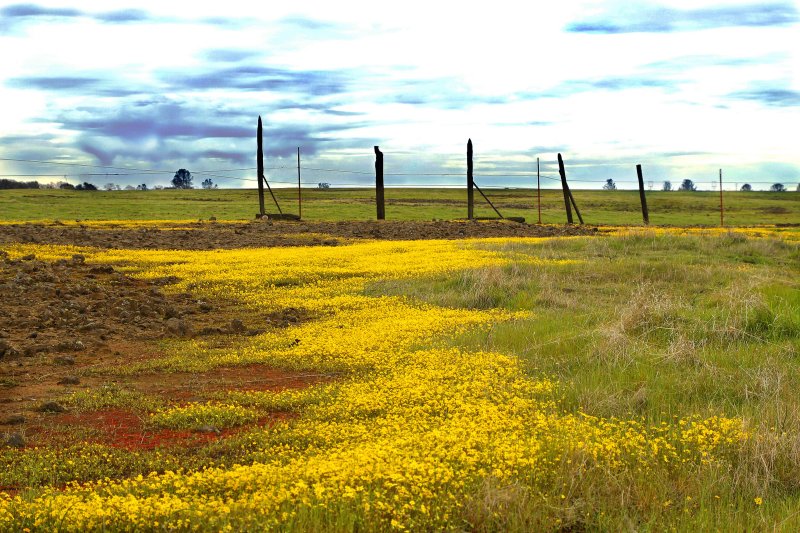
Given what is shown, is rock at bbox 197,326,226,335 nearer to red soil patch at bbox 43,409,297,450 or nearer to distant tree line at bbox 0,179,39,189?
red soil patch at bbox 43,409,297,450

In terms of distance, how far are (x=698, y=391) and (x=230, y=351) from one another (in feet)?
20.6

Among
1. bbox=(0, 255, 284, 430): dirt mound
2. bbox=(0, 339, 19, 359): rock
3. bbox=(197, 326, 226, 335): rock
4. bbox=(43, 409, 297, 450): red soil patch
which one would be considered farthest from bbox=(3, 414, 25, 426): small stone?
bbox=(197, 326, 226, 335): rock

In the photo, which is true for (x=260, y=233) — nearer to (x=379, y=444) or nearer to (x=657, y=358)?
(x=657, y=358)

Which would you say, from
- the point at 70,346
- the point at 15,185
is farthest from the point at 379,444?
the point at 15,185

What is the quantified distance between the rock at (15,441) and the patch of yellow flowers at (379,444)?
1290mm

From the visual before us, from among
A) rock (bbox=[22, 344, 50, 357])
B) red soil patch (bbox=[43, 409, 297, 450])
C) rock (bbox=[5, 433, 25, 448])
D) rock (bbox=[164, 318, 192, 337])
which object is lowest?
red soil patch (bbox=[43, 409, 297, 450])

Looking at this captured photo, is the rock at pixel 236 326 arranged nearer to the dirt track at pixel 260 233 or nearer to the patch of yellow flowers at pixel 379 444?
the patch of yellow flowers at pixel 379 444

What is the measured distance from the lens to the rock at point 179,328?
1268 cm

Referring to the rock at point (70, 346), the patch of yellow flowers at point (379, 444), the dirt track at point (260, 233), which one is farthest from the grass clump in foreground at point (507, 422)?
the dirt track at point (260, 233)

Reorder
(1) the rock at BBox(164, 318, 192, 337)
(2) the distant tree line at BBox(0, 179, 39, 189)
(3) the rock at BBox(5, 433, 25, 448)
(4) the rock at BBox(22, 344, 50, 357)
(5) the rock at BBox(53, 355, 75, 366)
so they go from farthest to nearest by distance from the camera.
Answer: (2) the distant tree line at BBox(0, 179, 39, 189), (1) the rock at BBox(164, 318, 192, 337), (4) the rock at BBox(22, 344, 50, 357), (5) the rock at BBox(53, 355, 75, 366), (3) the rock at BBox(5, 433, 25, 448)

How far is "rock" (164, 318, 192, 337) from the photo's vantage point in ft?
41.6

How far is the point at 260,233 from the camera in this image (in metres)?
30.8

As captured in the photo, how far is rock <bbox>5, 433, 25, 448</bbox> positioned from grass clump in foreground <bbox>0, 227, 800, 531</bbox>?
5.05ft

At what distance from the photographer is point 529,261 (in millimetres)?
19578
